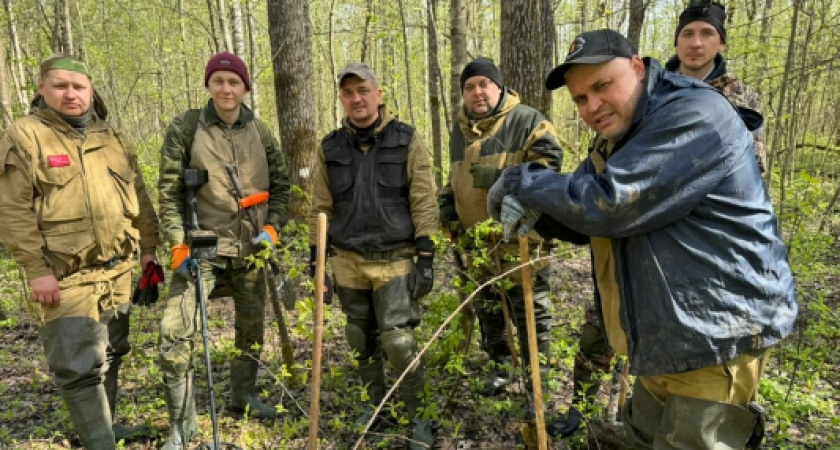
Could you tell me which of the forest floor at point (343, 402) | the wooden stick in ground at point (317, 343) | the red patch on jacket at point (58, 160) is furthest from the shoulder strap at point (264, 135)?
the wooden stick in ground at point (317, 343)

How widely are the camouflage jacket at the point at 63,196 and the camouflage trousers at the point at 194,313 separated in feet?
1.69

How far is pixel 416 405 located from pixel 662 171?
242 centimetres

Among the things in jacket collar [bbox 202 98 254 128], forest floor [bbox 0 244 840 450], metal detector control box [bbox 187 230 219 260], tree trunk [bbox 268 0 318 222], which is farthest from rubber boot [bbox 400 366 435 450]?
tree trunk [bbox 268 0 318 222]

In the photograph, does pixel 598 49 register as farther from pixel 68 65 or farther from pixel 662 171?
pixel 68 65

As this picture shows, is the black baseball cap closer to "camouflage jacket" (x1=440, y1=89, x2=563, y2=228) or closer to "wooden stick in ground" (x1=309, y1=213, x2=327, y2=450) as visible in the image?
"wooden stick in ground" (x1=309, y1=213, x2=327, y2=450)

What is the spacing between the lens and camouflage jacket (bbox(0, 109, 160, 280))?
291cm

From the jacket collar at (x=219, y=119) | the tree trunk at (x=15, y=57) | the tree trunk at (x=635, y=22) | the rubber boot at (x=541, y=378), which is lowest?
the rubber boot at (x=541, y=378)

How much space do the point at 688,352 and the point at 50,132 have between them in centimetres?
366

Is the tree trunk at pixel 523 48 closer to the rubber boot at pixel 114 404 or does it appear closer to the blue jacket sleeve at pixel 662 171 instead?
the blue jacket sleeve at pixel 662 171

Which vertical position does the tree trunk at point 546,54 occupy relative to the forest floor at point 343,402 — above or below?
above

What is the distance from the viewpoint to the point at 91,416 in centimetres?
312

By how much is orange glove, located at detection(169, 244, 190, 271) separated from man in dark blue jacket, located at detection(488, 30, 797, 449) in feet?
7.39

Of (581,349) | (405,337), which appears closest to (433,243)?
(405,337)

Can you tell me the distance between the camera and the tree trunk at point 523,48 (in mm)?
4277
